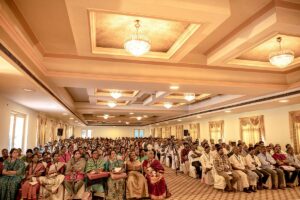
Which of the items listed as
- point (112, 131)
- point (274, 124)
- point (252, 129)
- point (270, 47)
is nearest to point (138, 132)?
point (112, 131)

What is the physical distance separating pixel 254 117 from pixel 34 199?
33.0ft

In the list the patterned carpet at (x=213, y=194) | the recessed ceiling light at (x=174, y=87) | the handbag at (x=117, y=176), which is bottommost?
the patterned carpet at (x=213, y=194)

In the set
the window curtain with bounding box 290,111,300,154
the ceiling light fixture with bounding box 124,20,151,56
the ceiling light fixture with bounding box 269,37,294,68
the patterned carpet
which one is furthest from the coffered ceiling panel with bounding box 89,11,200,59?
the window curtain with bounding box 290,111,300,154

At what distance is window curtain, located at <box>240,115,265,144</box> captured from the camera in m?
11.2

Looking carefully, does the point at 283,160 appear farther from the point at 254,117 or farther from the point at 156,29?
the point at 156,29

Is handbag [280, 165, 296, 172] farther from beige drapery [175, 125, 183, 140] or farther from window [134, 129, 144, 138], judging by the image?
window [134, 129, 144, 138]

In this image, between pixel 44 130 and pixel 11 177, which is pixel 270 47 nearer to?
pixel 11 177

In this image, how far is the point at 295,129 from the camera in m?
9.32

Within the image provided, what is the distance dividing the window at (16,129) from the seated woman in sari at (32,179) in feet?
11.4

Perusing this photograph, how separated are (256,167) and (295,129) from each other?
311 cm

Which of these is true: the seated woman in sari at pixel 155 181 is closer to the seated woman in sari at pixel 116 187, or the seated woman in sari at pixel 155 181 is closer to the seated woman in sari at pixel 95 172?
the seated woman in sari at pixel 116 187

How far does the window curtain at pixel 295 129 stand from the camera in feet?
30.0

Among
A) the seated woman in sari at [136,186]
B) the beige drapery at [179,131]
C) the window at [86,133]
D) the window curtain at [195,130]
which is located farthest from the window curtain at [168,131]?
the seated woman in sari at [136,186]

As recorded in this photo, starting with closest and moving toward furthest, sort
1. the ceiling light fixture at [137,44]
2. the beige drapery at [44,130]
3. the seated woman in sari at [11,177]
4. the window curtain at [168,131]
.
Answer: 1. the ceiling light fixture at [137,44]
2. the seated woman in sari at [11,177]
3. the beige drapery at [44,130]
4. the window curtain at [168,131]
